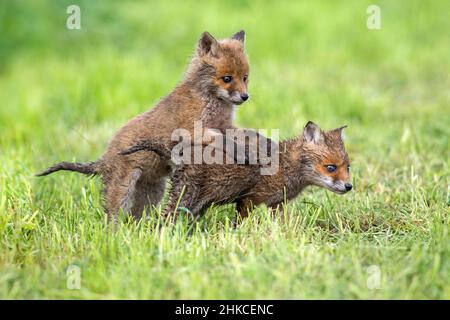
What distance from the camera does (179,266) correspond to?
525 centimetres

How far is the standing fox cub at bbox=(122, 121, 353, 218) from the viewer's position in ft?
20.9

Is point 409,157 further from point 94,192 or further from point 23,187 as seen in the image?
point 23,187

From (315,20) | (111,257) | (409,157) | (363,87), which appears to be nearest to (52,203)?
(111,257)

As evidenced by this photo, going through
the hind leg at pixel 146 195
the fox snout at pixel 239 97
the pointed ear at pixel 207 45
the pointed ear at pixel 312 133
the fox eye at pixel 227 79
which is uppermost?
the pointed ear at pixel 207 45

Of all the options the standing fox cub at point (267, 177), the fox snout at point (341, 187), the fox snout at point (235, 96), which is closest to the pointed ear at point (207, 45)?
the fox snout at point (235, 96)

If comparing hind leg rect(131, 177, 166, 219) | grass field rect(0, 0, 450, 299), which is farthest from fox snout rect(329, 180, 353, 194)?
hind leg rect(131, 177, 166, 219)

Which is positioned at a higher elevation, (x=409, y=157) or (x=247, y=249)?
(x=409, y=157)

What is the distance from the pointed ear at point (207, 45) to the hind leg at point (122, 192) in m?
1.30

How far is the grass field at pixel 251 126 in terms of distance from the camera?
16.8 ft

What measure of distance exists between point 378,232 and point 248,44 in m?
7.35

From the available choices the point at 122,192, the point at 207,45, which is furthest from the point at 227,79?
the point at 122,192

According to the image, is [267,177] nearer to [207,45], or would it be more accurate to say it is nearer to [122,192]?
[122,192]

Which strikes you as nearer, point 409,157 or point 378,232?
point 378,232

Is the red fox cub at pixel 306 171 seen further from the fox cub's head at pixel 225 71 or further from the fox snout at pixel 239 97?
the fox cub's head at pixel 225 71
